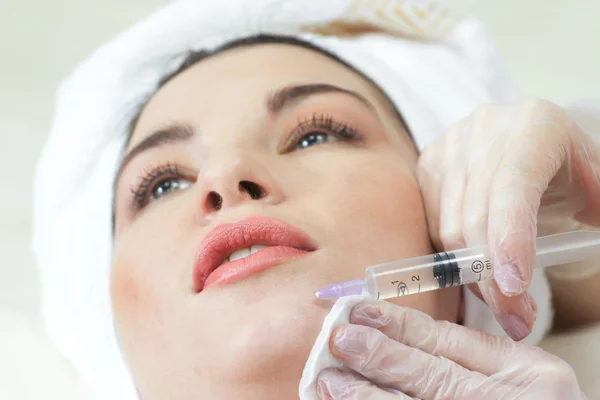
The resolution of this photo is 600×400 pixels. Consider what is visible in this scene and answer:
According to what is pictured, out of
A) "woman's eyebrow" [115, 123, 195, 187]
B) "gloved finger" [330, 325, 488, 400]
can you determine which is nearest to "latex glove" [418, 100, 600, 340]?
"gloved finger" [330, 325, 488, 400]

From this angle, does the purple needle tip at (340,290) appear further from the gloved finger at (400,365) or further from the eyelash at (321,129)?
the eyelash at (321,129)

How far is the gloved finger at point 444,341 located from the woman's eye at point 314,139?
0.39 m

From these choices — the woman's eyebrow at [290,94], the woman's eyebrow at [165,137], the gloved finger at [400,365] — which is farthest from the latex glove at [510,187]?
the woman's eyebrow at [165,137]

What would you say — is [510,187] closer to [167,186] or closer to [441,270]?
[441,270]

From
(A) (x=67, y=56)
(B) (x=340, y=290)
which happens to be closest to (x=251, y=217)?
(B) (x=340, y=290)

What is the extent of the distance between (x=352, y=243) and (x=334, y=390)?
9.0 inches

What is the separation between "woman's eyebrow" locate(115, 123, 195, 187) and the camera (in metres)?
1.04

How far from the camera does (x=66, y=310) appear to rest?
4.60ft

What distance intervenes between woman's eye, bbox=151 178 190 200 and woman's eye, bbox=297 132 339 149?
226mm

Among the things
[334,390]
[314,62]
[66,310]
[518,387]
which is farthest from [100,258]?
[518,387]

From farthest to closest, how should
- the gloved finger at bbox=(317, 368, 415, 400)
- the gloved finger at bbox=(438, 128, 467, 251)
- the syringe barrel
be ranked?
the gloved finger at bbox=(438, 128, 467, 251) → the syringe barrel → the gloved finger at bbox=(317, 368, 415, 400)

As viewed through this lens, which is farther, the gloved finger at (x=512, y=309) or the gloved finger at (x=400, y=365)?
the gloved finger at (x=512, y=309)

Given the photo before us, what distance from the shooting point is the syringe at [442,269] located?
76 centimetres

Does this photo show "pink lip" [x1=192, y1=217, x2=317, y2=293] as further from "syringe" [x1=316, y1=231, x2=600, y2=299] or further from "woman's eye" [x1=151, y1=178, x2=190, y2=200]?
"woman's eye" [x1=151, y1=178, x2=190, y2=200]
